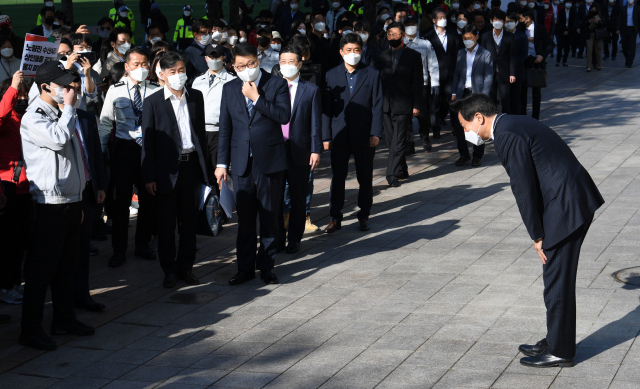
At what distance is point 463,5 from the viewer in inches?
847

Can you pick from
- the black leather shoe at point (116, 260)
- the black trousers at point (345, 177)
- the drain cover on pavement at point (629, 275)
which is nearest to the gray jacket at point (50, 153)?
the black leather shoe at point (116, 260)

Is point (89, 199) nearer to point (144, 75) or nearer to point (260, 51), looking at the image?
point (144, 75)

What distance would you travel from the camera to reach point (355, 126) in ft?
30.3

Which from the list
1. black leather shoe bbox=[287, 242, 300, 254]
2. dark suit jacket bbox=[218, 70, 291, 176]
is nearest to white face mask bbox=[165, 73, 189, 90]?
dark suit jacket bbox=[218, 70, 291, 176]

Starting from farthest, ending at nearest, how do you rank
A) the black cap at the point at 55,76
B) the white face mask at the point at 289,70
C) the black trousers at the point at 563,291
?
the white face mask at the point at 289,70 < the black cap at the point at 55,76 < the black trousers at the point at 563,291

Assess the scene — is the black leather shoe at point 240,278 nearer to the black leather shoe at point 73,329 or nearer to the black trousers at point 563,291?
the black leather shoe at point 73,329

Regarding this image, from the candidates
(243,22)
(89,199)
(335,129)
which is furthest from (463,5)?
(89,199)

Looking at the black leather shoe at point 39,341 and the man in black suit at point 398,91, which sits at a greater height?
the man in black suit at point 398,91

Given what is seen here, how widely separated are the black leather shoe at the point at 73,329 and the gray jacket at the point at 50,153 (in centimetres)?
101

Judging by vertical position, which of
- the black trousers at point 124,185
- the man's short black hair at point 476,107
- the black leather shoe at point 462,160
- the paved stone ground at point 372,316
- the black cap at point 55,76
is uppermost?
the black cap at point 55,76

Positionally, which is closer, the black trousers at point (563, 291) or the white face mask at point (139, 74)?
the black trousers at point (563, 291)

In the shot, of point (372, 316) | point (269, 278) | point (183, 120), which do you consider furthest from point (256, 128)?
point (372, 316)

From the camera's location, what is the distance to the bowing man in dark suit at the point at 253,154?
7.43 m

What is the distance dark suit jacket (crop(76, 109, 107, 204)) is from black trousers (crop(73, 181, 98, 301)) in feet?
0.20
